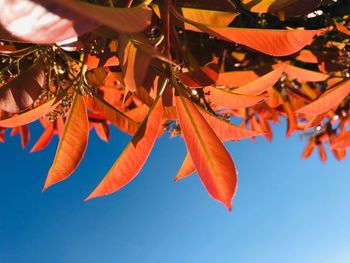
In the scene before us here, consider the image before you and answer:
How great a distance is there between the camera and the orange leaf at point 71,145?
598 mm

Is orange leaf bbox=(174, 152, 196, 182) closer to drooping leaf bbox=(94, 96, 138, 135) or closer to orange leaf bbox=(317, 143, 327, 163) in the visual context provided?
drooping leaf bbox=(94, 96, 138, 135)

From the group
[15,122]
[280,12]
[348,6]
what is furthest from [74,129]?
[348,6]

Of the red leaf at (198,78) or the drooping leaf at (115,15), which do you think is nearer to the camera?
the drooping leaf at (115,15)

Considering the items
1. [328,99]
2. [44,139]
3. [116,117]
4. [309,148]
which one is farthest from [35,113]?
[309,148]

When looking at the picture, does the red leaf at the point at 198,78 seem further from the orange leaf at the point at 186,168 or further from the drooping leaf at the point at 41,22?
the drooping leaf at the point at 41,22

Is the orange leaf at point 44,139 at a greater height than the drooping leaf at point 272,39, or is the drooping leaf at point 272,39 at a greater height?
the orange leaf at point 44,139

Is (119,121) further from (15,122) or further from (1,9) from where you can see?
(1,9)

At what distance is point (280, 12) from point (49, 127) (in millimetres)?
738

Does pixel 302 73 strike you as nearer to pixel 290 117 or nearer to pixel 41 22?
pixel 290 117


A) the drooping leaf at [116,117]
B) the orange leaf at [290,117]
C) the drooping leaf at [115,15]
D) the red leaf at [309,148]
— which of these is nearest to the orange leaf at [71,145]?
the drooping leaf at [116,117]

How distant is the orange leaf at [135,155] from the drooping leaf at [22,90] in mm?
156

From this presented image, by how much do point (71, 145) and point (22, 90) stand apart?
0.10 meters

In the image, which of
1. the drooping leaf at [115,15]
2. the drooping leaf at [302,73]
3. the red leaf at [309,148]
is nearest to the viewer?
the drooping leaf at [115,15]

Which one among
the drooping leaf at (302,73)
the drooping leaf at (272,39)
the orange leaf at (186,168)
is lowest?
the orange leaf at (186,168)
